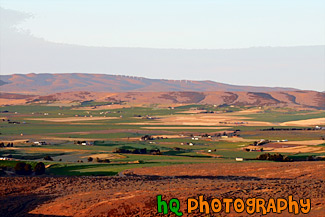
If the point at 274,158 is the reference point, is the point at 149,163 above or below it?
below

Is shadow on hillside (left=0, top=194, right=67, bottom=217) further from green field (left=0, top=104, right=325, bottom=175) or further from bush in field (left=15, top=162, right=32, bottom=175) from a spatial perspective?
green field (left=0, top=104, right=325, bottom=175)

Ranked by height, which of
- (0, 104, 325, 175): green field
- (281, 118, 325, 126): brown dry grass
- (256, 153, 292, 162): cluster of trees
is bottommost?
(0, 104, 325, 175): green field

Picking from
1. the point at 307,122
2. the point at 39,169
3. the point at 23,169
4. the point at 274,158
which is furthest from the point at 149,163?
the point at 307,122

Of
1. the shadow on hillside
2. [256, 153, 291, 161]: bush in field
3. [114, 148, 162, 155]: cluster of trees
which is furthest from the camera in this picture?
[114, 148, 162, 155]: cluster of trees

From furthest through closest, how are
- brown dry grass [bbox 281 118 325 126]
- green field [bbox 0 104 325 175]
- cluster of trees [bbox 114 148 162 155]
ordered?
1. brown dry grass [bbox 281 118 325 126]
2. cluster of trees [bbox 114 148 162 155]
3. green field [bbox 0 104 325 175]

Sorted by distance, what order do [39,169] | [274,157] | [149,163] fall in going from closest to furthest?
[39,169] → [149,163] → [274,157]

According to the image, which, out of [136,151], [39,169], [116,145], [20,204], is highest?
[39,169]

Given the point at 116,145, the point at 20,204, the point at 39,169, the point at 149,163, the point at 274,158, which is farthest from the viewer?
the point at 116,145

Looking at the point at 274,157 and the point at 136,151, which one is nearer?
the point at 274,157

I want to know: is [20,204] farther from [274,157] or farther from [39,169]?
[274,157]

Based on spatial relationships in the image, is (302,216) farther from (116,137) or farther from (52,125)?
(52,125)

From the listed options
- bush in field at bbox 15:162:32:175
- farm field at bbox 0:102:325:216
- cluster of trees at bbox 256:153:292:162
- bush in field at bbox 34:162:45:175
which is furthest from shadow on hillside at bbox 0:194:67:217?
cluster of trees at bbox 256:153:292:162

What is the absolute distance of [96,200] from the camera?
4422 centimetres

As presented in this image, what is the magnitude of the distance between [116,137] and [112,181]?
6100 centimetres
